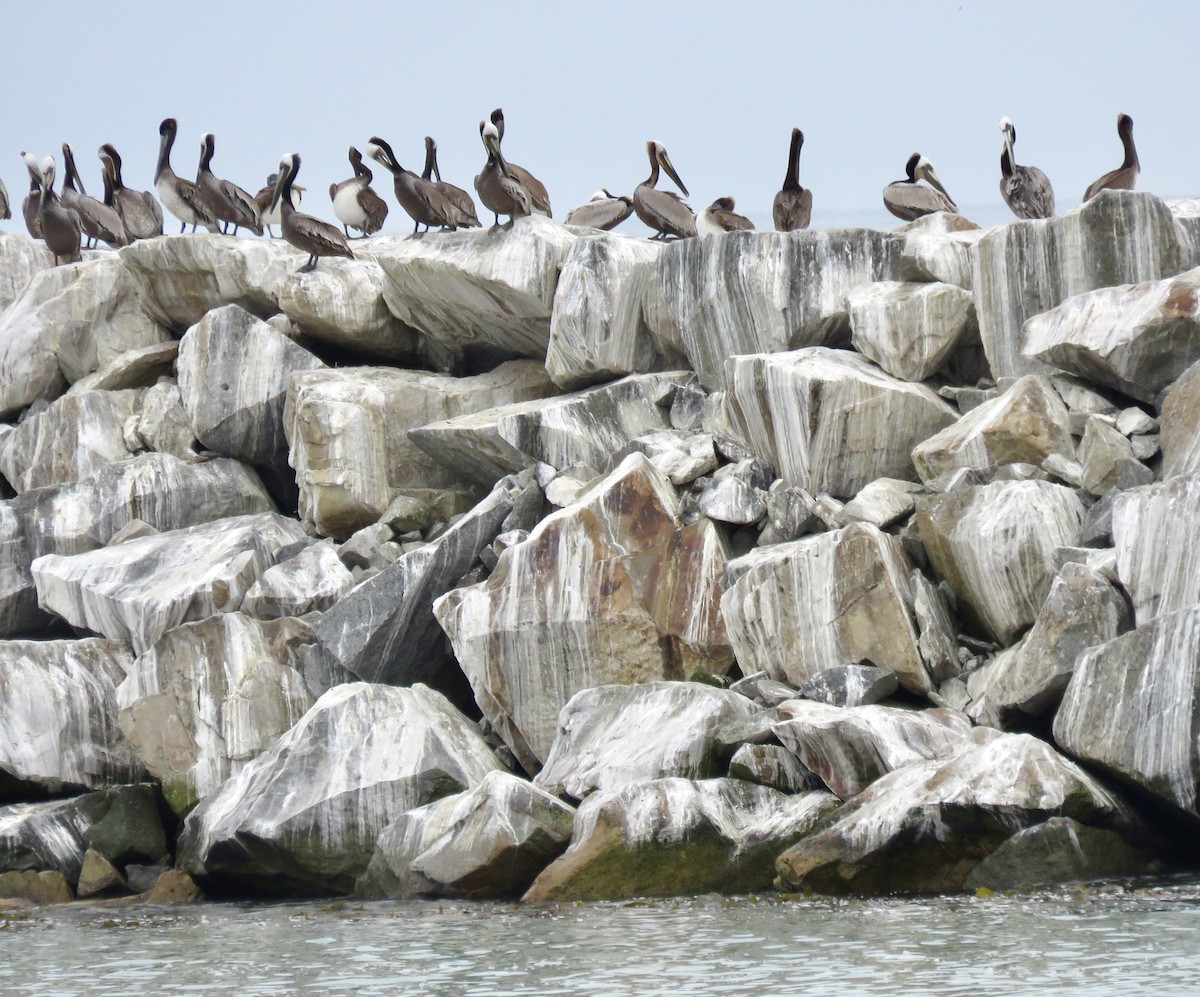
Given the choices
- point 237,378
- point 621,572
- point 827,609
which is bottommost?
point 827,609

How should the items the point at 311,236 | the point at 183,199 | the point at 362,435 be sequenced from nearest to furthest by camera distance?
the point at 362,435 < the point at 311,236 < the point at 183,199

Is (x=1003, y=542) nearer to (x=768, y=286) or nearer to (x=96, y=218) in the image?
(x=768, y=286)

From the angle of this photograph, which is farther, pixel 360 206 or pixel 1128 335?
pixel 360 206

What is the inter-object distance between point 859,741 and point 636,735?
172 cm

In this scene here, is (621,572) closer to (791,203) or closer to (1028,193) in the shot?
(1028,193)

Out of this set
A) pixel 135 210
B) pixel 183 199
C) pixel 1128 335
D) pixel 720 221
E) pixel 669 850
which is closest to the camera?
pixel 669 850

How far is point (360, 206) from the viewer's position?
21406 mm

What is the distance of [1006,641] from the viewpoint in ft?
39.2

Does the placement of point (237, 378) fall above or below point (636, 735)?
above

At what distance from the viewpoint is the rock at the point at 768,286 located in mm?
15484

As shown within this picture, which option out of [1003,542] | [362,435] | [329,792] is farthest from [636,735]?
[362,435]

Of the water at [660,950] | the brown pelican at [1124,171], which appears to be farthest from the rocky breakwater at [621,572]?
the brown pelican at [1124,171]

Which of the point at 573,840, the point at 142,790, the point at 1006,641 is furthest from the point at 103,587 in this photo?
the point at 1006,641

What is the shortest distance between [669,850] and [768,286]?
269 inches
